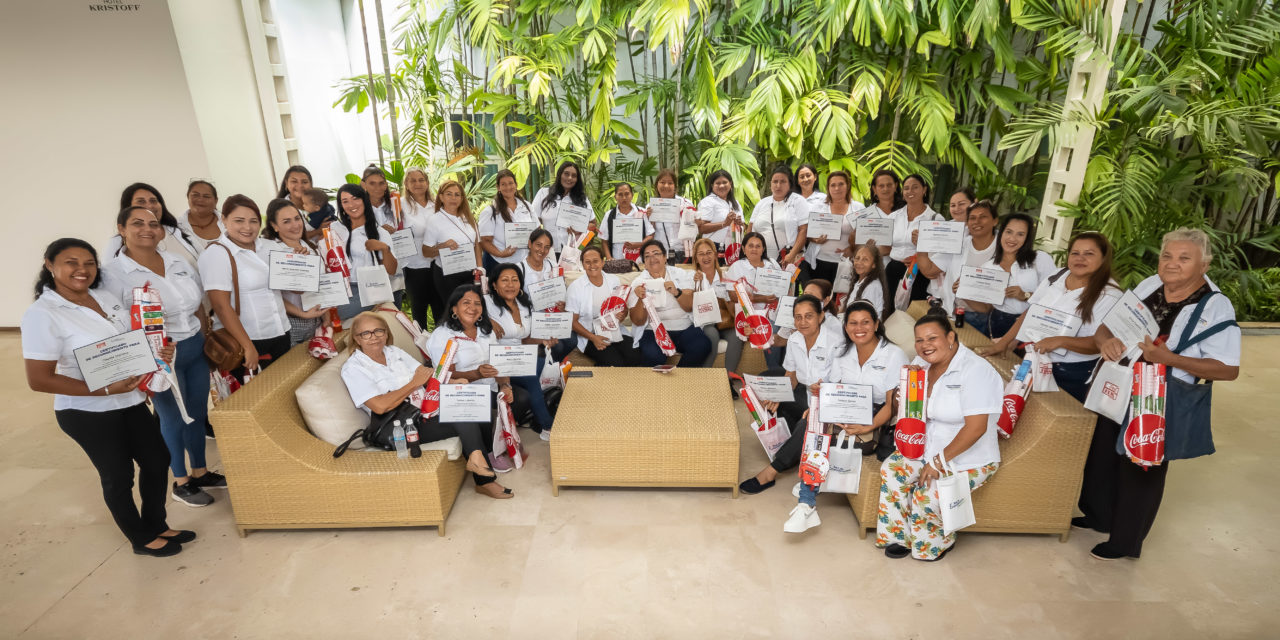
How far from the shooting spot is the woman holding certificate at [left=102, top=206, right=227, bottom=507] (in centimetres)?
292

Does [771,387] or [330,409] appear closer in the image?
[330,409]

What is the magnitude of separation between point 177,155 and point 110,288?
9.95 ft

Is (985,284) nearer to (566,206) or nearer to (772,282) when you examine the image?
(772,282)

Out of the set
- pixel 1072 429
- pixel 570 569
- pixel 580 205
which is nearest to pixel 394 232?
pixel 580 205

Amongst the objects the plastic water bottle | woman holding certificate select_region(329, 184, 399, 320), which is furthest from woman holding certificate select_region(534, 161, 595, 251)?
the plastic water bottle

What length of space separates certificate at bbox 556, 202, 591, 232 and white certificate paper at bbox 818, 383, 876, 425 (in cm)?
257

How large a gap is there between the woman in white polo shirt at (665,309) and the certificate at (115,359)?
101 inches

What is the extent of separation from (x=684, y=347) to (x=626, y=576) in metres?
1.88

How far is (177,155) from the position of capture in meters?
5.34

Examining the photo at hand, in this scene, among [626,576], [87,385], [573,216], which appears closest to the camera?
[87,385]

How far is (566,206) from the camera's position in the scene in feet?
16.2

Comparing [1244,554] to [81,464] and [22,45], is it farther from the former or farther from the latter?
[22,45]

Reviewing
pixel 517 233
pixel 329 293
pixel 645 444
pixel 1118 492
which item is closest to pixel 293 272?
pixel 329 293

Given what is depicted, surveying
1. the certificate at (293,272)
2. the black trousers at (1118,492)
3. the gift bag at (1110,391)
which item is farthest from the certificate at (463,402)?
the black trousers at (1118,492)
